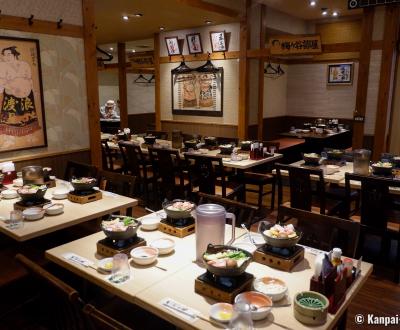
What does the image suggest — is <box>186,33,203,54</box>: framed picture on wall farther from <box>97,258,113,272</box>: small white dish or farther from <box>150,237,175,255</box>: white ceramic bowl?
<box>97,258,113,272</box>: small white dish

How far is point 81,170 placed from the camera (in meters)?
3.94

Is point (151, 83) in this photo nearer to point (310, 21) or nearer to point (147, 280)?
point (310, 21)

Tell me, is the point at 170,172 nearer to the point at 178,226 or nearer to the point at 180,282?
the point at 178,226

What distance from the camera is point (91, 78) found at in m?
4.42

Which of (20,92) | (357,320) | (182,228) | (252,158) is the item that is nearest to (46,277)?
(182,228)

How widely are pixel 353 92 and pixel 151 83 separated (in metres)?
6.26

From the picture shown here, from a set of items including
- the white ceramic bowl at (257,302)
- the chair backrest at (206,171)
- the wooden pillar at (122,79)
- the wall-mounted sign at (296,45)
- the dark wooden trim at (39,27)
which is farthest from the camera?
the wooden pillar at (122,79)

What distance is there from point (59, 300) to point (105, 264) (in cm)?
29

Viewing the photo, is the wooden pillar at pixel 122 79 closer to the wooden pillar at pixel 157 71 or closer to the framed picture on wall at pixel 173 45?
the wooden pillar at pixel 157 71

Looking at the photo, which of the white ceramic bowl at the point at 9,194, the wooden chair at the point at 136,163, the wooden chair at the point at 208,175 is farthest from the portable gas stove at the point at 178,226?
the wooden chair at the point at 136,163

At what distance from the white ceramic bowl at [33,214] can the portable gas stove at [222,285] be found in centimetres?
146

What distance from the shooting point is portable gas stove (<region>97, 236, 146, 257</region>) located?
2.05 m

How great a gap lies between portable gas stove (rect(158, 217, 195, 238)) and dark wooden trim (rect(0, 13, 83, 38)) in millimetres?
2655

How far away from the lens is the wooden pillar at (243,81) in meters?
6.95
